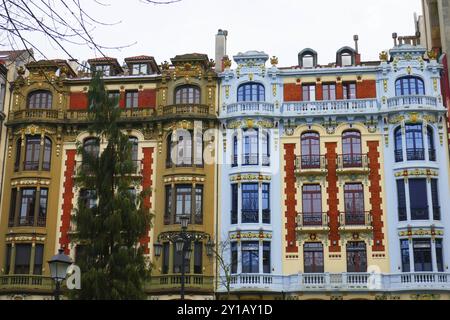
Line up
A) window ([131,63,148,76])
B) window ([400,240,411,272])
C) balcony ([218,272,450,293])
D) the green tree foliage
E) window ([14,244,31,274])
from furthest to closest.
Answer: window ([131,63,148,76]) < window ([14,244,31,274]) < window ([400,240,411,272]) < balcony ([218,272,450,293]) < the green tree foliage

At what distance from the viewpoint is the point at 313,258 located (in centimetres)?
3503

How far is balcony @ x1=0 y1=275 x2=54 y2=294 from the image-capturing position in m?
34.9

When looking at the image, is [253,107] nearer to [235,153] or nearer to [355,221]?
[235,153]

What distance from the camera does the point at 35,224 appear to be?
36.3 metres

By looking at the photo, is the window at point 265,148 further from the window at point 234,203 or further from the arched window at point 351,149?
the arched window at point 351,149

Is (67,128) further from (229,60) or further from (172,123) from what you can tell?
(229,60)

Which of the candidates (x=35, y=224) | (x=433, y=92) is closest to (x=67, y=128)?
(x=35, y=224)

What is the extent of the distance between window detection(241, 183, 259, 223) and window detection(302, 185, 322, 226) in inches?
104

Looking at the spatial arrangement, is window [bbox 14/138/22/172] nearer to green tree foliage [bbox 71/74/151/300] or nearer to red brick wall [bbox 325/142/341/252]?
green tree foliage [bbox 71/74/151/300]

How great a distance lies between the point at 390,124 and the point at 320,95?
170 inches

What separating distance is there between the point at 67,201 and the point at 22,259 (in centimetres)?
404

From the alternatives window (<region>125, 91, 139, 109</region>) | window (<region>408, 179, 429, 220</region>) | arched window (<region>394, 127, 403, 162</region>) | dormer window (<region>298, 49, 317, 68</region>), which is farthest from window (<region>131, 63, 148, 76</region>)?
window (<region>408, 179, 429, 220</region>)

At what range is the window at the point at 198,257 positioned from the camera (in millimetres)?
35344

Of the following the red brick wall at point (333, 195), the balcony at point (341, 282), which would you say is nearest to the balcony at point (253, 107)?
the red brick wall at point (333, 195)
